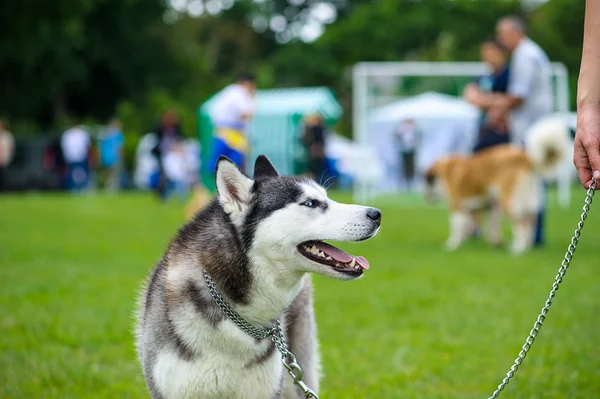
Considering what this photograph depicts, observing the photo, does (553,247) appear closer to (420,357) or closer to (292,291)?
(420,357)

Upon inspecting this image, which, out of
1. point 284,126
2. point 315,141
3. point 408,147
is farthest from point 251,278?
point 284,126

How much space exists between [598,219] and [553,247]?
4.82 meters

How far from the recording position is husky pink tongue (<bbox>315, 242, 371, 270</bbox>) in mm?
2990

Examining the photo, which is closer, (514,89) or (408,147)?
(514,89)

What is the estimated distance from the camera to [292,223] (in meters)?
3.00

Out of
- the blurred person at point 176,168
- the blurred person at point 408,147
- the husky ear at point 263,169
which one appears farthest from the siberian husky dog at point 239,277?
the blurred person at point 176,168

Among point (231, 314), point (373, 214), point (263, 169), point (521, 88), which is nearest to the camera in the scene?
point (231, 314)

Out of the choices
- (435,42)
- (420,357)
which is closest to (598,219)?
(420,357)

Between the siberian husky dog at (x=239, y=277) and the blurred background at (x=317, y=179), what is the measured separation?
832mm

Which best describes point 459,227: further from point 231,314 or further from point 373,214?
point 231,314

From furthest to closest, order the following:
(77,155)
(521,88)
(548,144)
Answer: (77,155), (521,88), (548,144)

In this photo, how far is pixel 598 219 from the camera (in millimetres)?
14383

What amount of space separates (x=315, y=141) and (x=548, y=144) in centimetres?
1172

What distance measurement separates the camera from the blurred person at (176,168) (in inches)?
793
